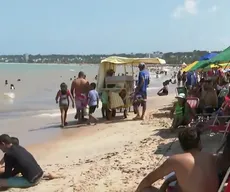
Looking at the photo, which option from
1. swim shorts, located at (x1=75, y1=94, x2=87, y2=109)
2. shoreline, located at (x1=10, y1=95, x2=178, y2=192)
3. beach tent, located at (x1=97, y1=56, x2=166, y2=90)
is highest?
beach tent, located at (x1=97, y1=56, x2=166, y2=90)

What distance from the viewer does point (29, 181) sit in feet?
18.9

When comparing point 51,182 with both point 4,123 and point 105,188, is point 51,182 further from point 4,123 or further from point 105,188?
point 4,123

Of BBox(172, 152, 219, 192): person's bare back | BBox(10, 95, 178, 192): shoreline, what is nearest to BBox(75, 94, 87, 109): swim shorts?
BBox(10, 95, 178, 192): shoreline

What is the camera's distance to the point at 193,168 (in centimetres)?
333

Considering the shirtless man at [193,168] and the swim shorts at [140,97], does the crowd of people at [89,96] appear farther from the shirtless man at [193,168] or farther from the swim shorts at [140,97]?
the shirtless man at [193,168]

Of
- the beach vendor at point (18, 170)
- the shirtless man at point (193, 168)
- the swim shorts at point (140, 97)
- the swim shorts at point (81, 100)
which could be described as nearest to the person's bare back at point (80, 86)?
the swim shorts at point (81, 100)

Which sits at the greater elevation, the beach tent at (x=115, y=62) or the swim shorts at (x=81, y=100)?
the beach tent at (x=115, y=62)

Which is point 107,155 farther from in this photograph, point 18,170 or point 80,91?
point 80,91

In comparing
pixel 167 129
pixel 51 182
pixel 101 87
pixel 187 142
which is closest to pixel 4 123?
pixel 101 87

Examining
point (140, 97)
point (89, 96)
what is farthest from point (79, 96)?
point (140, 97)

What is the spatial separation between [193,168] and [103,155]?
13.4 ft

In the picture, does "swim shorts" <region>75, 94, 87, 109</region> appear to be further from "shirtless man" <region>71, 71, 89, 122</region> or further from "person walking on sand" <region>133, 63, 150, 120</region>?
"person walking on sand" <region>133, 63, 150, 120</region>

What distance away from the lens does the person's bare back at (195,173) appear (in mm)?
3338

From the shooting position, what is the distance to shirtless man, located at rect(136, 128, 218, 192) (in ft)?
11.0
